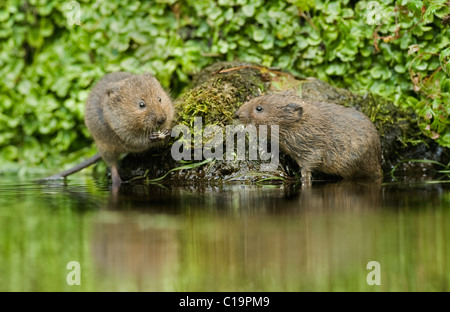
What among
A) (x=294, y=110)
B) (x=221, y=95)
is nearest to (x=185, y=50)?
(x=221, y=95)

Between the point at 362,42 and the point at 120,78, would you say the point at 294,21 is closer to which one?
the point at 362,42

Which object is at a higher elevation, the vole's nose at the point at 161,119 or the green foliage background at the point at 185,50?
the green foliage background at the point at 185,50

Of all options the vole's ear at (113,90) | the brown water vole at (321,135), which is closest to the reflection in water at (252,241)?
the brown water vole at (321,135)

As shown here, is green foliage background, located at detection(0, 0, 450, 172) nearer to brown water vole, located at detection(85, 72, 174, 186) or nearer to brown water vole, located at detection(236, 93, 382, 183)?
brown water vole, located at detection(236, 93, 382, 183)

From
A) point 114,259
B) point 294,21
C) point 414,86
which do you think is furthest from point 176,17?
point 114,259

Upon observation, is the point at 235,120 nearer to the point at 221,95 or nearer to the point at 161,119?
the point at 221,95

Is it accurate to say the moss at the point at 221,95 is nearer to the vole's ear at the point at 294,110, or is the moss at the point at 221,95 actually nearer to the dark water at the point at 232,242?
the vole's ear at the point at 294,110
